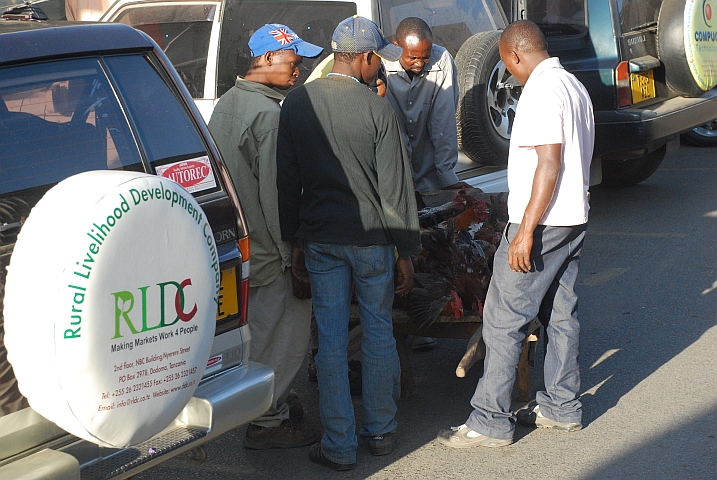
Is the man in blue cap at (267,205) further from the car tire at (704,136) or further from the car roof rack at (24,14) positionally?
the car tire at (704,136)

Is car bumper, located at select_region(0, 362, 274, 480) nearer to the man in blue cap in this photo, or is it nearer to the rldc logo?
the rldc logo

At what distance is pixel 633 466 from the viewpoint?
3.56 metres

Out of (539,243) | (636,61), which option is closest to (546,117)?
(539,243)

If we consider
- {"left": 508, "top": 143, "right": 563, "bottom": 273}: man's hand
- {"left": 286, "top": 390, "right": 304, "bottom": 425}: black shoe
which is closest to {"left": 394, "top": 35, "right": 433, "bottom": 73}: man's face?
{"left": 508, "top": 143, "right": 563, "bottom": 273}: man's hand

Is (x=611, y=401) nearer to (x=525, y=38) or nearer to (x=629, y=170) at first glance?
(x=525, y=38)

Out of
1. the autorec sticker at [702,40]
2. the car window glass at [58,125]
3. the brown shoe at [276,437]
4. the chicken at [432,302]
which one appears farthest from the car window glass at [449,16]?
the car window glass at [58,125]

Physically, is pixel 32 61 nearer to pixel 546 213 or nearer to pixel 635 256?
pixel 546 213

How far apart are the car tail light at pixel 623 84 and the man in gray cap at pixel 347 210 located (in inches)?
147

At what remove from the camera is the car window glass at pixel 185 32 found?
536 centimetres

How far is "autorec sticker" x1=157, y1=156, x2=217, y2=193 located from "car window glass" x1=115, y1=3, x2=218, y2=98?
2438mm

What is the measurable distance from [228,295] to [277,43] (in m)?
1.19

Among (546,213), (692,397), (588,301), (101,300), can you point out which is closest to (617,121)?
(588,301)

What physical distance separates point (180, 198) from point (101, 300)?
404mm

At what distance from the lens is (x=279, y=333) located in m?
3.78
